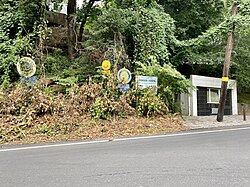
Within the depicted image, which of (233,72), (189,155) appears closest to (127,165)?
(189,155)

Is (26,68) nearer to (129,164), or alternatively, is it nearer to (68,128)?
(68,128)

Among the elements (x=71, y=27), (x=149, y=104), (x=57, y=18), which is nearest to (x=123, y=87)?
(x=149, y=104)

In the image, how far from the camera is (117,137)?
845 cm

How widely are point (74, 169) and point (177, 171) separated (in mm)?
1826

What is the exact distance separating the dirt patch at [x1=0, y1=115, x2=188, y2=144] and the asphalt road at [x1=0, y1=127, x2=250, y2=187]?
1.11 m

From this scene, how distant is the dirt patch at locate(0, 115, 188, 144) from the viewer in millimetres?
8016

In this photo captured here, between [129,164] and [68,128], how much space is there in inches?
171

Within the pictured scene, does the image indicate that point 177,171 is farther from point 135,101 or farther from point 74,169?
point 135,101

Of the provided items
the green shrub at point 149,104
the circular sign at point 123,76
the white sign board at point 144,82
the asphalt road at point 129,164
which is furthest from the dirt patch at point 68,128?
the circular sign at point 123,76

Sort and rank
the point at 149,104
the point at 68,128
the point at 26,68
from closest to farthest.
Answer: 1. the point at 68,128
2. the point at 26,68
3. the point at 149,104

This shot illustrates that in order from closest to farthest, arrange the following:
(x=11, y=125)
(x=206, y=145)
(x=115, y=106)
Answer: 1. (x=206, y=145)
2. (x=11, y=125)
3. (x=115, y=106)

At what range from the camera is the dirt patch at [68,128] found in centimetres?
802

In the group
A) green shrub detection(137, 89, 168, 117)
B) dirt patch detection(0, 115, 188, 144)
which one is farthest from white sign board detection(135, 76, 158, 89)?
dirt patch detection(0, 115, 188, 144)

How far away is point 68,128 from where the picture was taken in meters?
8.73
